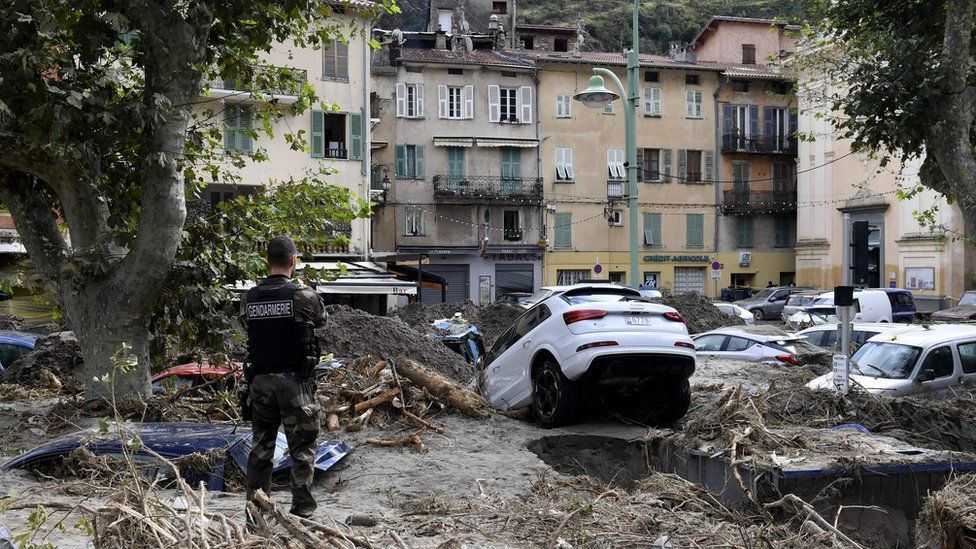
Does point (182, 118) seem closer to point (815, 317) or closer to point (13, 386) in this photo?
point (13, 386)

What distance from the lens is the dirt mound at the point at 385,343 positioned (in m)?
19.0

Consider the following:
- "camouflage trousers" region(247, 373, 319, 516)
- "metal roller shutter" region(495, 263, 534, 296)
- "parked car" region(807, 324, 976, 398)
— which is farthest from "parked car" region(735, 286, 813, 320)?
"camouflage trousers" region(247, 373, 319, 516)

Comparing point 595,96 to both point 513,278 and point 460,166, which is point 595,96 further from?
point 513,278

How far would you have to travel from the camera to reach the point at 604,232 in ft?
169

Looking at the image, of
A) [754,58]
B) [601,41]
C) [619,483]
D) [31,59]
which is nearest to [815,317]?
[619,483]

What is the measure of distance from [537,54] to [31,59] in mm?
43691

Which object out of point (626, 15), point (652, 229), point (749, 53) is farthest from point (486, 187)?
point (626, 15)

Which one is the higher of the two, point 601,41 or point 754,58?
point 601,41

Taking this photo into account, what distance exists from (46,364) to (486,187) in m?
34.2

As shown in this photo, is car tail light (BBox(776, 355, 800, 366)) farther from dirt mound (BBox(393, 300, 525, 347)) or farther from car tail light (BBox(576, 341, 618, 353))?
dirt mound (BBox(393, 300, 525, 347))

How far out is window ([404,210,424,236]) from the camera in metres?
49.0

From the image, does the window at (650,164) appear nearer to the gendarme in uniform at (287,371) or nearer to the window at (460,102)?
the window at (460,102)

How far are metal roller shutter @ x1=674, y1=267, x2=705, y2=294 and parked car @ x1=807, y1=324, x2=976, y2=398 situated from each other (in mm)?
38001

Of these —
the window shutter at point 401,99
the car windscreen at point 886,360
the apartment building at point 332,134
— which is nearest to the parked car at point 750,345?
the car windscreen at point 886,360
